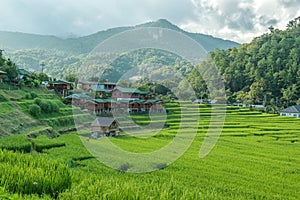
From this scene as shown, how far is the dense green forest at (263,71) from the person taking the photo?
4869 centimetres

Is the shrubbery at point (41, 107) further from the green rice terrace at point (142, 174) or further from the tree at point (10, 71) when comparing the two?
the tree at point (10, 71)

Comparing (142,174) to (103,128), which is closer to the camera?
(142,174)

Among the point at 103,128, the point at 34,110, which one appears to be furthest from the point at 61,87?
the point at 103,128

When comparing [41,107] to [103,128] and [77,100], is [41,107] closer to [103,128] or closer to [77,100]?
[103,128]

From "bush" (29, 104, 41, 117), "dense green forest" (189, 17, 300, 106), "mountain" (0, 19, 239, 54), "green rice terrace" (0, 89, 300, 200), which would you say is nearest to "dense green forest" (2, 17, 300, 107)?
"dense green forest" (189, 17, 300, 106)

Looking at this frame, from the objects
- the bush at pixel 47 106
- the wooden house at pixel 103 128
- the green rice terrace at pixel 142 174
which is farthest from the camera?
the bush at pixel 47 106

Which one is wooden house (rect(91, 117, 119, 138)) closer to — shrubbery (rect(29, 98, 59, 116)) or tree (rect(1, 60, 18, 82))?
shrubbery (rect(29, 98, 59, 116))

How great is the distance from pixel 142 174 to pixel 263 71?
4842 centimetres

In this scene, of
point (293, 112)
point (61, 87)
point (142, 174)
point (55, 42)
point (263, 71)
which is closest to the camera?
point (142, 174)

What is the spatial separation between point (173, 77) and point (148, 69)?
549 centimetres

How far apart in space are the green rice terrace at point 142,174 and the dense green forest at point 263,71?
23.5 m

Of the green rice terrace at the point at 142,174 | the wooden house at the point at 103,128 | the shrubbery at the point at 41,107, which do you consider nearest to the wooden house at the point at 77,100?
the green rice terrace at the point at 142,174

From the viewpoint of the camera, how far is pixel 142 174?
33.4ft

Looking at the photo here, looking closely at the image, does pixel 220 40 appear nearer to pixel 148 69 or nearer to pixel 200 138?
pixel 148 69
